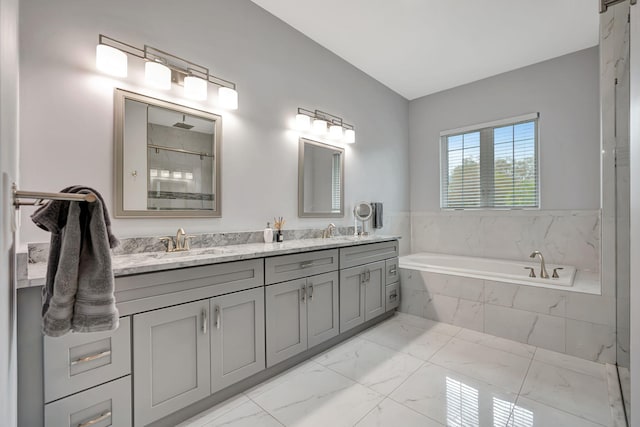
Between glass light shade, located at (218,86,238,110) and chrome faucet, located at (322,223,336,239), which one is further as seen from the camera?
chrome faucet, located at (322,223,336,239)

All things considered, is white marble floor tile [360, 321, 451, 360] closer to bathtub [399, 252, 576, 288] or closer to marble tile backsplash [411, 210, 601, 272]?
bathtub [399, 252, 576, 288]

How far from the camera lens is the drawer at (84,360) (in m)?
1.16

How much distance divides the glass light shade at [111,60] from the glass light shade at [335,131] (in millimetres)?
1849

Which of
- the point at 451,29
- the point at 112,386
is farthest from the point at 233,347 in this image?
the point at 451,29

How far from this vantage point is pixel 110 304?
0.95m

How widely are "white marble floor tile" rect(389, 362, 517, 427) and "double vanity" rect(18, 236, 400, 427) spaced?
723 millimetres

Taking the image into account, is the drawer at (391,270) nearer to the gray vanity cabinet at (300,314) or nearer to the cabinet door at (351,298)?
the cabinet door at (351,298)

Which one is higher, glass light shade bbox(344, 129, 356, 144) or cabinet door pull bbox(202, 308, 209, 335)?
glass light shade bbox(344, 129, 356, 144)

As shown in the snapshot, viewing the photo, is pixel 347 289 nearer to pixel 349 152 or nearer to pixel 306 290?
pixel 306 290

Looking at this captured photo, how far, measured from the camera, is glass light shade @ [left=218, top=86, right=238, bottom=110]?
7.01 ft

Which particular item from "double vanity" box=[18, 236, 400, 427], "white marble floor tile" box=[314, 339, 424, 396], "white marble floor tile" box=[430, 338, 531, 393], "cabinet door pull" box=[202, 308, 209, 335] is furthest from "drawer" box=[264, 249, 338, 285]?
"white marble floor tile" box=[430, 338, 531, 393]

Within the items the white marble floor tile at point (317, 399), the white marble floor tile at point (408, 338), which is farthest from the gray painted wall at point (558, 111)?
the white marble floor tile at point (317, 399)

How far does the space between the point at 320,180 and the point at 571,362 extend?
253 centimetres

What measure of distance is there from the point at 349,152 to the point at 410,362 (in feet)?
7.15
